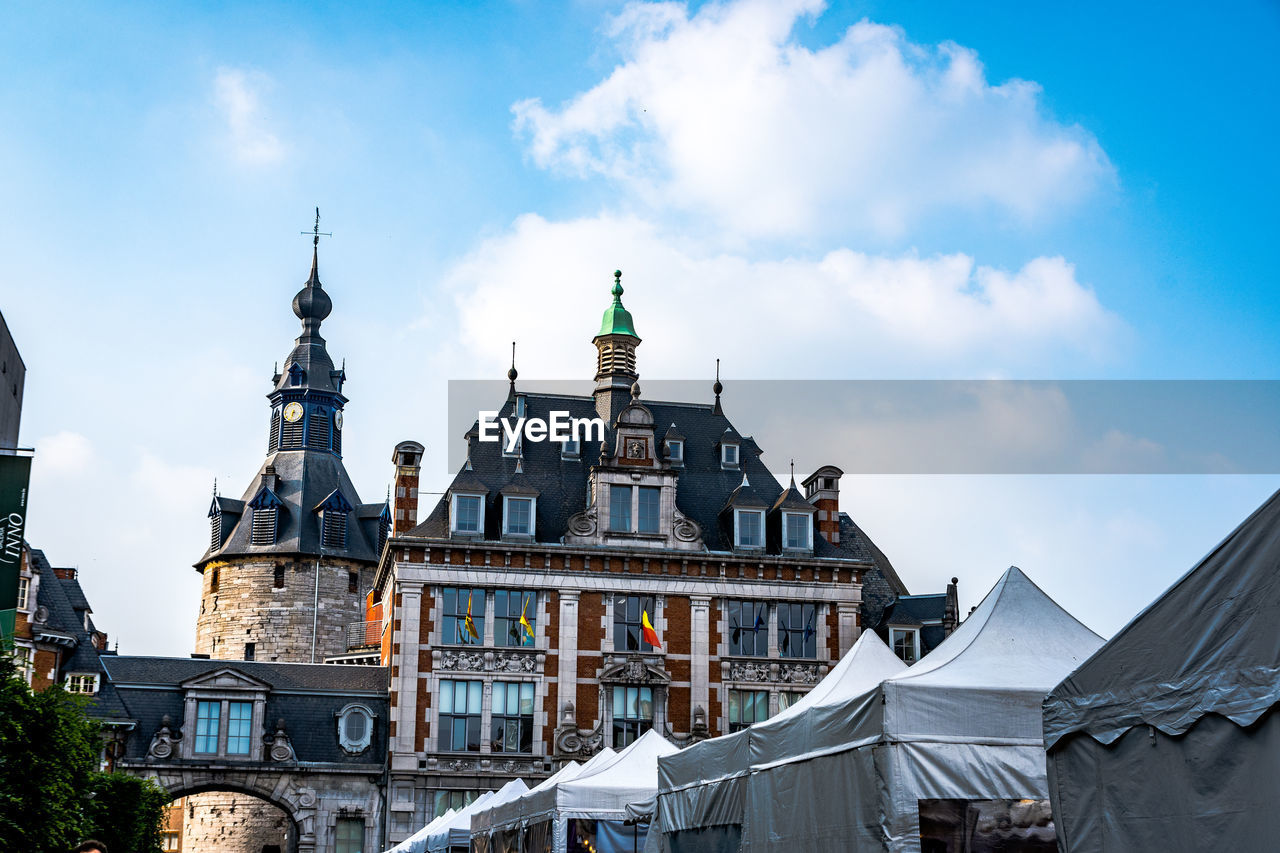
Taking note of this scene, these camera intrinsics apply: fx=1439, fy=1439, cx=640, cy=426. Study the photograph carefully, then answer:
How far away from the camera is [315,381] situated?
72.1 metres

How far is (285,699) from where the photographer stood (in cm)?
4278

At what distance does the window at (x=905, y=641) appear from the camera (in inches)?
1767

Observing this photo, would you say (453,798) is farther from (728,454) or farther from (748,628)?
(728,454)

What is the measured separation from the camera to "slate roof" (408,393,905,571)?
4369cm

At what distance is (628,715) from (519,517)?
6650 millimetres

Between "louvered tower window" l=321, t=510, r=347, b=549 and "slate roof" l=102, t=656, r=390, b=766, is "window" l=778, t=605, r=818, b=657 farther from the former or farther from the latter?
"louvered tower window" l=321, t=510, r=347, b=549

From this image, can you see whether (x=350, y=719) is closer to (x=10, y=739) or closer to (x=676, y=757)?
(x=10, y=739)

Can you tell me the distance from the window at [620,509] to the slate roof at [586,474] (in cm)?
146

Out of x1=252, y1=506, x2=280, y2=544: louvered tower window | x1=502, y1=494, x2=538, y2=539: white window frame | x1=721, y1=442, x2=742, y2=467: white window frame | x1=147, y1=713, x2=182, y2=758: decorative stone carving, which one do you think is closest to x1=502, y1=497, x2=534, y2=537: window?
x1=502, y1=494, x2=538, y2=539: white window frame

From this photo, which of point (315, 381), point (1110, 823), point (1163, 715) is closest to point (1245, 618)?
point (1163, 715)

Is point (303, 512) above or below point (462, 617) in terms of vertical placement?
above

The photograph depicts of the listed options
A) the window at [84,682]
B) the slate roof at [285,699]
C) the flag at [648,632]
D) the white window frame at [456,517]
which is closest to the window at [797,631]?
the flag at [648,632]

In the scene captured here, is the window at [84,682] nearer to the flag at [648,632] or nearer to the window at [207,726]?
the window at [207,726]

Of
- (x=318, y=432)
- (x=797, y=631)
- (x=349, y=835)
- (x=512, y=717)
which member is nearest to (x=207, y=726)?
(x=349, y=835)
